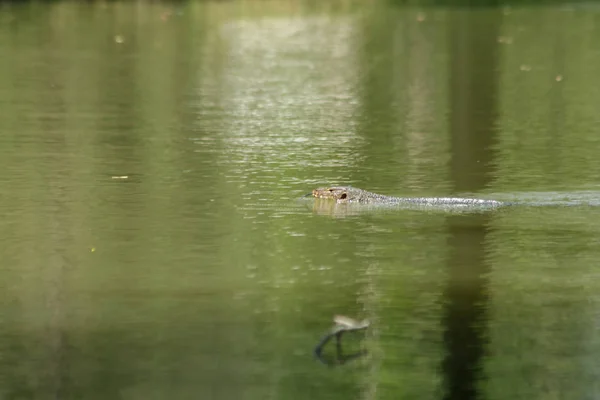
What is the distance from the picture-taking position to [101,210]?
1557 cm

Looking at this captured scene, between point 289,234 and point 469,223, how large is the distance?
6.35ft

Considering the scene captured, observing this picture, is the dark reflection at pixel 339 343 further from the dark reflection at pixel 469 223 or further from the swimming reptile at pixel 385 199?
the swimming reptile at pixel 385 199

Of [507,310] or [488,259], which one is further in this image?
[488,259]

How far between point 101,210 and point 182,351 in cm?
586

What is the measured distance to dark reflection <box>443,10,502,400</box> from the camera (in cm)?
977

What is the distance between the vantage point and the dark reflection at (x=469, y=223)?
9.77 meters

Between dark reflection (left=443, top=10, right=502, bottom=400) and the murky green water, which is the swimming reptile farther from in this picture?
dark reflection (left=443, top=10, right=502, bottom=400)

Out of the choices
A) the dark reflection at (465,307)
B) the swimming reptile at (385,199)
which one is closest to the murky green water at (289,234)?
the dark reflection at (465,307)

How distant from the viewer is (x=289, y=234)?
1425cm

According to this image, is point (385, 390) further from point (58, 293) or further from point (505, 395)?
point (58, 293)

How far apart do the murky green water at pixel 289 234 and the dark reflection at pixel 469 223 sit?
0.03 metres

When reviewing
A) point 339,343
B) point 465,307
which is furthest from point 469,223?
point 339,343

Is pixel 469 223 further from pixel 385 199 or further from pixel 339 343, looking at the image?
pixel 339 343

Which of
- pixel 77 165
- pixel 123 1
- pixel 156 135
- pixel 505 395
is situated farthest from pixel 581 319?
pixel 123 1
